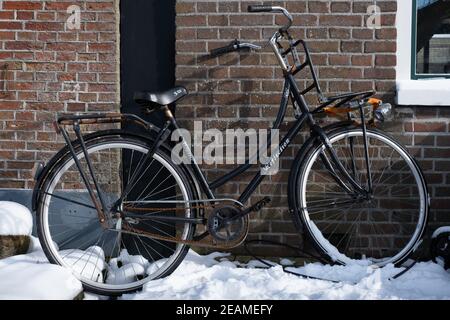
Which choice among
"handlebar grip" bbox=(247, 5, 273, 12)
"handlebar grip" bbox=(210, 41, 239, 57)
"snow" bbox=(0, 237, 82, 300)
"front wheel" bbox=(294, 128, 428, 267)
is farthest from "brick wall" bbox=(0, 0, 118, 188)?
"front wheel" bbox=(294, 128, 428, 267)

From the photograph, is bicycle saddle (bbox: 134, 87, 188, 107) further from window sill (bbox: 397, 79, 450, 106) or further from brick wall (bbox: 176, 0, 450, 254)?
window sill (bbox: 397, 79, 450, 106)

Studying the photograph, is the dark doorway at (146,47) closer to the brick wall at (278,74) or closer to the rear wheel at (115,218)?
the brick wall at (278,74)

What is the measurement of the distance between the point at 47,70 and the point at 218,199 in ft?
5.19

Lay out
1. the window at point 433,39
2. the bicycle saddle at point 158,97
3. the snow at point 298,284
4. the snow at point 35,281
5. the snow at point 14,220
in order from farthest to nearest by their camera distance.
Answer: the window at point 433,39 < the snow at point 14,220 < the bicycle saddle at point 158,97 < the snow at point 298,284 < the snow at point 35,281

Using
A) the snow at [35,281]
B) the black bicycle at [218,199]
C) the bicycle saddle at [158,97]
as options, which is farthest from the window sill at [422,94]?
the snow at [35,281]

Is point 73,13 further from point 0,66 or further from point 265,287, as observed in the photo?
point 265,287

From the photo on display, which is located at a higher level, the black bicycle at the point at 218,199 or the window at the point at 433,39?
the window at the point at 433,39

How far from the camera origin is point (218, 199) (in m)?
3.63

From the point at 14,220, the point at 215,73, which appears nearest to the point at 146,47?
the point at 215,73

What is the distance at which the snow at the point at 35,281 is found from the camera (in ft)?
10.1

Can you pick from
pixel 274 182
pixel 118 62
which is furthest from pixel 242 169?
pixel 118 62

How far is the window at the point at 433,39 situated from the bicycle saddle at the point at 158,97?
169cm

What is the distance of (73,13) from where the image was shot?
4.23m

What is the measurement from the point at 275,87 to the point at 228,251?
1149 mm
